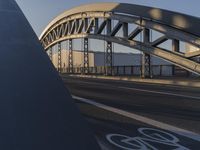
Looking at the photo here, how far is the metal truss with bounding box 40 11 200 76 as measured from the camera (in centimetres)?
4206

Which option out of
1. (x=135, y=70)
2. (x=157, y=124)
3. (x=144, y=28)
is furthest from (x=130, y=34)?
(x=157, y=124)

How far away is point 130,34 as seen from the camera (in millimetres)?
53156

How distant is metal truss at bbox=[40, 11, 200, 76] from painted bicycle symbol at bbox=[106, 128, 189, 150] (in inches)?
705

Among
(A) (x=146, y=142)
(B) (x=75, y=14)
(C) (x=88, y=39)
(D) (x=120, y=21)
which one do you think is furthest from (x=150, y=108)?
(B) (x=75, y=14)

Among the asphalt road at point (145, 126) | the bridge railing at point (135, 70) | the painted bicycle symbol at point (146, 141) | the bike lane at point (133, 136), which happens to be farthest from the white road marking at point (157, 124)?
the bridge railing at point (135, 70)

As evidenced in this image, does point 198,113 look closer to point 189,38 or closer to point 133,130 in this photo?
point 133,130

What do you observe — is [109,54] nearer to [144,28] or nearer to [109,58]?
[109,58]

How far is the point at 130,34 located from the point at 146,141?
4589cm

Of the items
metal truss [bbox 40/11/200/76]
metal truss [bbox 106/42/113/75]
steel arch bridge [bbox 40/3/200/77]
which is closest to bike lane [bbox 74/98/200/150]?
metal truss [bbox 40/11/200/76]

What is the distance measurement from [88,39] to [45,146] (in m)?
65.4

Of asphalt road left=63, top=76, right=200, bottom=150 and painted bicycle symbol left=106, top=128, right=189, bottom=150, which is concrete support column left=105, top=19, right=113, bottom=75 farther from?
painted bicycle symbol left=106, top=128, right=189, bottom=150

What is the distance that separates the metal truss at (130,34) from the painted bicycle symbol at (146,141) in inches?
705

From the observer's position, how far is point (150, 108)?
44.8 feet

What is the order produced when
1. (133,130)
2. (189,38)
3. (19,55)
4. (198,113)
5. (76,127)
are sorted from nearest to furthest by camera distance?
(76,127), (19,55), (133,130), (198,113), (189,38)
